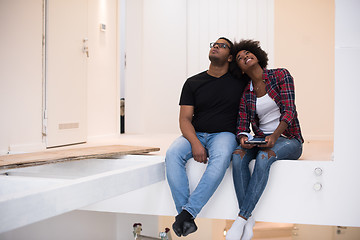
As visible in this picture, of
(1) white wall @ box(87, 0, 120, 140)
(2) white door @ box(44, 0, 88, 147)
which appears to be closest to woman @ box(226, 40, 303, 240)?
(2) white door @ box(44, 0, 88, 147)

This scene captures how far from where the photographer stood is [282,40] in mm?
5273

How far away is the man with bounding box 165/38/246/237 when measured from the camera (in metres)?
2.19

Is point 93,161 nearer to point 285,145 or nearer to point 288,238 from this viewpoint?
point 285,145

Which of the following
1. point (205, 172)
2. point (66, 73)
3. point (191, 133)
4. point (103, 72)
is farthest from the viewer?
point (103, 72)

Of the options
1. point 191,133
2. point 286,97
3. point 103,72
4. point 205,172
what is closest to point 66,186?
point 205,172

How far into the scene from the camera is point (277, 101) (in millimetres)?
2316

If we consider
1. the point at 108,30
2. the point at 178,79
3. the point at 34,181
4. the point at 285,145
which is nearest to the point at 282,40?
the point at 178,79

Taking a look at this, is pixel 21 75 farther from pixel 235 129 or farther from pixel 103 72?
pixel 235 129

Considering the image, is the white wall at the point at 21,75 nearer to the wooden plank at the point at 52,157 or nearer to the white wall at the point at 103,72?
the wooden plank at the point at 52,157

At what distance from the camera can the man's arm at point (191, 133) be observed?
229 cm

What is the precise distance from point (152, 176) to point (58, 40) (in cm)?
203

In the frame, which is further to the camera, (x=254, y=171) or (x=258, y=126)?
(x=258, y=126)

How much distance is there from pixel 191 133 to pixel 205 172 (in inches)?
12.2

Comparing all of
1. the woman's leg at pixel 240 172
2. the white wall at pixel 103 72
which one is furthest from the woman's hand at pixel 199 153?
the white wall at pixel 103 72
